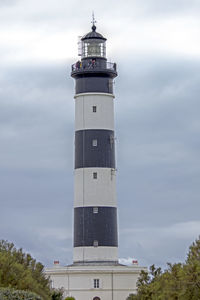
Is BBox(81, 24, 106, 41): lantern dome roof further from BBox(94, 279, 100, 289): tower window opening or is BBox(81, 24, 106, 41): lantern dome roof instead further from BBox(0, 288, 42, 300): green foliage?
BBox(0, 288, 42, 300): green foliage

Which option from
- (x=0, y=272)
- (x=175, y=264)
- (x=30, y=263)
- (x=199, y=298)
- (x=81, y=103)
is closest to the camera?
(x=199, y=298)

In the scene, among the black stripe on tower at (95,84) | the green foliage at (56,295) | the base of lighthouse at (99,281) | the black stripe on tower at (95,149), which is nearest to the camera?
the green foliage at (56,295)

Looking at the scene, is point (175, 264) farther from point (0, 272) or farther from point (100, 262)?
point (100, 262)

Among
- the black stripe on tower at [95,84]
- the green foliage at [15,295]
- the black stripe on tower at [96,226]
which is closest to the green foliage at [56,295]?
the black stripe on tower at [96,226]

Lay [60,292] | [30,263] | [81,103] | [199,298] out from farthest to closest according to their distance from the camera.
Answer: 1. [81,103]
2. [60,292]
3. [30,263]
4. [199,298]

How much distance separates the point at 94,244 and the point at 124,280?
246 cm

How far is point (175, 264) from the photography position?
3644 centimetres

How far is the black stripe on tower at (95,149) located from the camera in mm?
48531

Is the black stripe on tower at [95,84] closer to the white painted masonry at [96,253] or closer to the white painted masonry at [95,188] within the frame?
the white painted masonry at [95,188]

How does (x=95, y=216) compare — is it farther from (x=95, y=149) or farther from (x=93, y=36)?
(x=93, y=36)

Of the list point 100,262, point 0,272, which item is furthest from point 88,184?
point 0,272

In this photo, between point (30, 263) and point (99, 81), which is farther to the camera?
point (99, 81)

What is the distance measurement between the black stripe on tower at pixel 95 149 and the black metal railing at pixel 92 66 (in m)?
3.46

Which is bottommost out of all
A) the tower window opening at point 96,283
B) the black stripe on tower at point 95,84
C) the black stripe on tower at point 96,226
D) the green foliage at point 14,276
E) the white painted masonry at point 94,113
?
the green foliage at point 14,276
